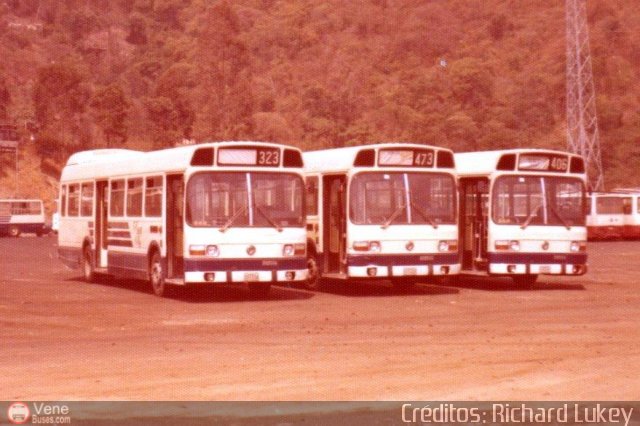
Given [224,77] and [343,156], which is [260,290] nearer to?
[343,156]

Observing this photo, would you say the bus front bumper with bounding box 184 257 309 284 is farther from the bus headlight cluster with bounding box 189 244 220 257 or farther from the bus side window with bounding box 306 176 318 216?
the bus side window with bounding box 306 176 318 216

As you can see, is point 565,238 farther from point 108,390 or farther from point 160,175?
point 108,390

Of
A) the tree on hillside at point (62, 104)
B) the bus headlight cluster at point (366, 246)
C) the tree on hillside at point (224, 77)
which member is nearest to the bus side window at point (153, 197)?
the bus headlight cluster at point (366, 246)

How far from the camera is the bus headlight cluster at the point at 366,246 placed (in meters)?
23.5

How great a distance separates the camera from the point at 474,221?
26.4 meters

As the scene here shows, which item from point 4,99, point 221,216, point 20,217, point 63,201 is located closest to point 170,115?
point 4,99

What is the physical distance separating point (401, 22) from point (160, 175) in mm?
142364

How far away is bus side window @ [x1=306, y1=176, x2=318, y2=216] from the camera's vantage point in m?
25.3

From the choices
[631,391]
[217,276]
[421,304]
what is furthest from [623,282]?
[631,391]

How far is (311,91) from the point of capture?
4621 inches

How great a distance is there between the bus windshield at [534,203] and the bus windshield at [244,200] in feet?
14.6

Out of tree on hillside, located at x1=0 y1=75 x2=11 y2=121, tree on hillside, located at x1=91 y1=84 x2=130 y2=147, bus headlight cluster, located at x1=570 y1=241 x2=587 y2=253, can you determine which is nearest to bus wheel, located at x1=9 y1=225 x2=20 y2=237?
tree on hillside, located at x1=91 y1=84 x2=130 y2=147

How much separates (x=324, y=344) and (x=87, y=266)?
48.0 feet

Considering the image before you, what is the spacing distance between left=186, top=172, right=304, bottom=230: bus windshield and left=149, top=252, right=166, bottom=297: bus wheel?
170cm
